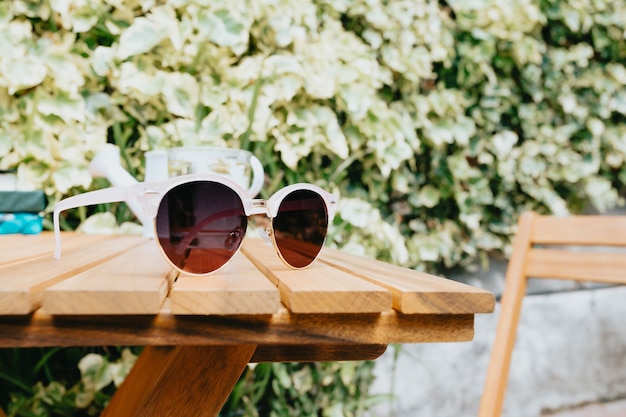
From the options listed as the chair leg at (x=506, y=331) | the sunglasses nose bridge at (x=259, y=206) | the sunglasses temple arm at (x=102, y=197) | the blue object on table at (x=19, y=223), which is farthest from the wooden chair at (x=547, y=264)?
the blue object on table at (x=19, y=223)

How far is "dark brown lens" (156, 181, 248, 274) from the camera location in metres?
0.52

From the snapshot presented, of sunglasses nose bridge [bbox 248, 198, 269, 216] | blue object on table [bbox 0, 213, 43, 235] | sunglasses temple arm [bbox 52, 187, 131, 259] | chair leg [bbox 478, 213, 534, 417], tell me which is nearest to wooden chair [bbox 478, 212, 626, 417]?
chair leg [bbox 478, 213, 534, 417]

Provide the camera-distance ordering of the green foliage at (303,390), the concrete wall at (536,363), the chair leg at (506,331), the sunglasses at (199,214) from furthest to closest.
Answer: the concrete wall at (536,363)
the green foliage at (303,390)
the chair leg at (506,331)
the sunglasses at (199,214)

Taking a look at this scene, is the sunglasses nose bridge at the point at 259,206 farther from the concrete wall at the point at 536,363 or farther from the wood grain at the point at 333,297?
the concrete wall at the point at 536,363

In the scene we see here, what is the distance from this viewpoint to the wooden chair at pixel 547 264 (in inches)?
41.6

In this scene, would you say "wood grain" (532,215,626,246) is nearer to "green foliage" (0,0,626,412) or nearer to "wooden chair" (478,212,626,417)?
"wooden chair" (478,212,626,417)

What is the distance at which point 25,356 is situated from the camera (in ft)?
4.19

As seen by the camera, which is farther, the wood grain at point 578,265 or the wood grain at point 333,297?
the wood grain at point 578,265

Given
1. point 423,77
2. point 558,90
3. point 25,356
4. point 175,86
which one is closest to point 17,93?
point 175,86

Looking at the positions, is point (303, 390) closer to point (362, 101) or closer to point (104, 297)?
point (362, 101)

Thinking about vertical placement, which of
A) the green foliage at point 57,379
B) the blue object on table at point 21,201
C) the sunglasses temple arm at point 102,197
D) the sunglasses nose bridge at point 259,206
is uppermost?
the sunglasses temple arm at point 102,197

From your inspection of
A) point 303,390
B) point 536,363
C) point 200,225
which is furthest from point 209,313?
point 536,363

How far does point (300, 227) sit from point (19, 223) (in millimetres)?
751

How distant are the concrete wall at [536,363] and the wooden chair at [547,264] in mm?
709
